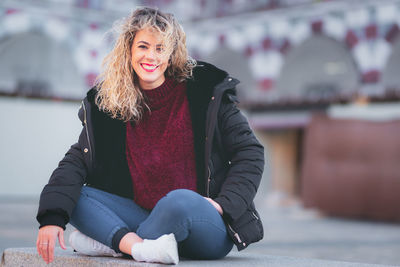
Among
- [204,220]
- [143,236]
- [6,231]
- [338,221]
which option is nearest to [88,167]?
[143,236]

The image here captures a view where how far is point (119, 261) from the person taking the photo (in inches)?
98.7

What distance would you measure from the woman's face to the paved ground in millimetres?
2894

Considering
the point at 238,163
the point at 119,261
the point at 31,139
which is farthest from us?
the point at 31,139

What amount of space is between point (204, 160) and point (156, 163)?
0.65 ft

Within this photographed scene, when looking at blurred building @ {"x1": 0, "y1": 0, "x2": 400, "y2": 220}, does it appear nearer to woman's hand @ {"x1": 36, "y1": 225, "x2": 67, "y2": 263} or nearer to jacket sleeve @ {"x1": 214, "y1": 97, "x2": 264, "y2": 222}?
jacket sleeve @ {"x1": 214, "y1": 97, "x2": 264, "y2": 222}

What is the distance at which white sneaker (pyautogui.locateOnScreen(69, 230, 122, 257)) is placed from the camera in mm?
2675

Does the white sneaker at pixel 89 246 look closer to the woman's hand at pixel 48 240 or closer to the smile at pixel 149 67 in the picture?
the woman's hand at pixel 48 240

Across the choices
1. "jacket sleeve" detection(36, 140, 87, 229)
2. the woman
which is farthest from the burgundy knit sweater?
"jacket sleeve" detection(36, 140, 87, 229)

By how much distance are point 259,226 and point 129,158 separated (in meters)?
0.63

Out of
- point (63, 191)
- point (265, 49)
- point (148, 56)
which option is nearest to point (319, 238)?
point (148, 56)

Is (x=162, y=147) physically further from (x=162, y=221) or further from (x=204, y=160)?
(x=162, y=221)

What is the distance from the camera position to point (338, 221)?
10.8m

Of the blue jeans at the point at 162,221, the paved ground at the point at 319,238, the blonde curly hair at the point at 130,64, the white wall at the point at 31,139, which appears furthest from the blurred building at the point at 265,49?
the blue jeans at the point at 162,221

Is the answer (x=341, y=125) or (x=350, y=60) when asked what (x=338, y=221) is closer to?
(x=341, y=125)
